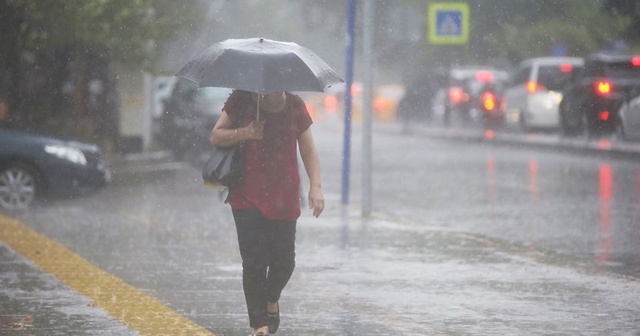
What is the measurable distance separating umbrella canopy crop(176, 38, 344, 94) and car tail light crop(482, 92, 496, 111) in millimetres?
34304

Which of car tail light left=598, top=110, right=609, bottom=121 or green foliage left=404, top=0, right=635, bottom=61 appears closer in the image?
car tail light left=598, top=110, right=609, bottom=121

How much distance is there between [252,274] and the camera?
8.31m

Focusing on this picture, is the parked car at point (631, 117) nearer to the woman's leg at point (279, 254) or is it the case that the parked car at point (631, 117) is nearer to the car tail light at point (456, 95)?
the car tail light at point (456, 95)

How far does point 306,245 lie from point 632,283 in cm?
362

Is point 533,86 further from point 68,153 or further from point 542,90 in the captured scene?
point 68,153

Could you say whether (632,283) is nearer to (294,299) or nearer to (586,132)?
(294,299)

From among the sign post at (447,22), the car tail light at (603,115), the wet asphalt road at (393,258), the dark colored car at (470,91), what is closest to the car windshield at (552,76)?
the car tail light at (603,115)

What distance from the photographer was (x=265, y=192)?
827 cm

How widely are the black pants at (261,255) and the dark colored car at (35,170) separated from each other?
985 centimetres

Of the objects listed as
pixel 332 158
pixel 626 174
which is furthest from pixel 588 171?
pixel 332 158

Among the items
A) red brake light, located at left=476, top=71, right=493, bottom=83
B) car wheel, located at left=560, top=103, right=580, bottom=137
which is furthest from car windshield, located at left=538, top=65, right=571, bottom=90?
red brake light, located at left=476, top=71, right=493, bottom=83

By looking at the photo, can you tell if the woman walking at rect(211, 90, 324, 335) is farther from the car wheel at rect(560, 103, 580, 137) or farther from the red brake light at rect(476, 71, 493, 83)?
the red brake light at rect(476, 71, 493, 83)

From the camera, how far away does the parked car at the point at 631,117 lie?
95.1ft

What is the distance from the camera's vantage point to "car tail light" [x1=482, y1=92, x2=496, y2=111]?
4257 cm
